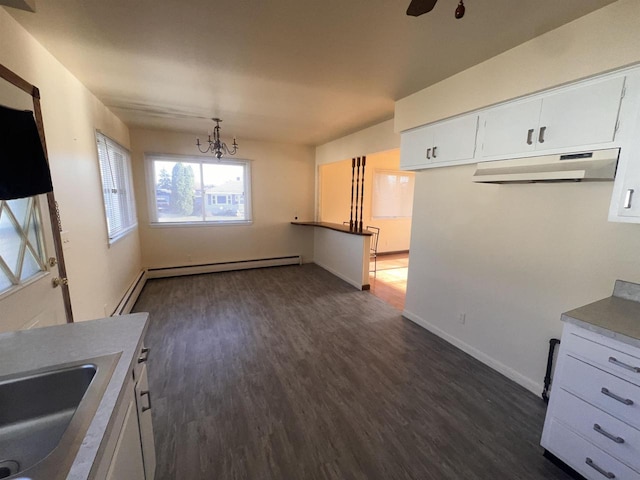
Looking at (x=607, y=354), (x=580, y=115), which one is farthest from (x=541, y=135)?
(x=607, y=354)

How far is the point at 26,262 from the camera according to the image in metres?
1.61

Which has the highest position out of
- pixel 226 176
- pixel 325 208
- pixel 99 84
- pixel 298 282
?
pixel 99 84

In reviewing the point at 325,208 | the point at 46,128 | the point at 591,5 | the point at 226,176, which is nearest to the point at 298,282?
the point at 325,208

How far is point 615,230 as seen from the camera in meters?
1.72

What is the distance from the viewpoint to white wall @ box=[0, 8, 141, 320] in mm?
1812

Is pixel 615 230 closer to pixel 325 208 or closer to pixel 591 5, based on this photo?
pixel 591 5

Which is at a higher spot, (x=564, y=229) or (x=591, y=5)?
(x=591, y=5)

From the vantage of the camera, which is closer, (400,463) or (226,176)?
(400,463)

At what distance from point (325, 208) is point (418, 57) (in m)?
4.11

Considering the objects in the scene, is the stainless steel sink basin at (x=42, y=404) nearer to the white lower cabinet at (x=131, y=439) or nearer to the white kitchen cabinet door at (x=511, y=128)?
the white lower cabinet at (x=131, y=439)

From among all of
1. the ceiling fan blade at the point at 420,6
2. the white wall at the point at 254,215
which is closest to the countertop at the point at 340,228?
the white wall at the point at 254,215

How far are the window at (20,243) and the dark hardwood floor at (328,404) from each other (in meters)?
1.21

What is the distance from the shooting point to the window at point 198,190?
4.81 metres

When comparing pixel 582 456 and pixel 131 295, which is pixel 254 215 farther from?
pixel 582 456
